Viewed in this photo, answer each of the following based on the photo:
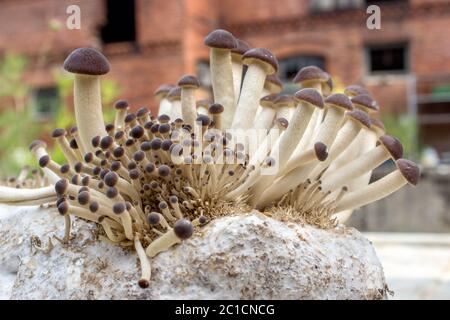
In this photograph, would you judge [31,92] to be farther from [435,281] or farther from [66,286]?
[66,286]

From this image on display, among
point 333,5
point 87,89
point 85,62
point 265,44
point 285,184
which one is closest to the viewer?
point 85,62

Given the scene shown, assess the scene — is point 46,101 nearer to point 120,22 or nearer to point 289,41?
point 120,22

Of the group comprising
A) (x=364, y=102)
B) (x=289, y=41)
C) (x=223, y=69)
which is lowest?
(x=364, y=102)

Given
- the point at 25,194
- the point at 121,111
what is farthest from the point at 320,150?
the point at 25,194

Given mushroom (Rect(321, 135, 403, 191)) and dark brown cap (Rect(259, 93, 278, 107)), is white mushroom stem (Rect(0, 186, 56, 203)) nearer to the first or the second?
dark brown cap (Rect(259, 93, 278, 107))

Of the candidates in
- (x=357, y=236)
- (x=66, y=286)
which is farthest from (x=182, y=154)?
(x=357, y=236)

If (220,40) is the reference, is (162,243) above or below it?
below

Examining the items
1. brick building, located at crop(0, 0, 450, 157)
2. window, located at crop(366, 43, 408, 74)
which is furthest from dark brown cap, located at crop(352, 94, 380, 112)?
window, located at crop(366, 43, 408, 74)

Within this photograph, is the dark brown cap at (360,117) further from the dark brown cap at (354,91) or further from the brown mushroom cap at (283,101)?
the dark brown cap at (354,91)
